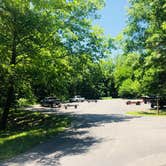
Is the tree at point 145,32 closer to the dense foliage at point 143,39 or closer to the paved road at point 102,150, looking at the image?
the dense foliage at point 143,39

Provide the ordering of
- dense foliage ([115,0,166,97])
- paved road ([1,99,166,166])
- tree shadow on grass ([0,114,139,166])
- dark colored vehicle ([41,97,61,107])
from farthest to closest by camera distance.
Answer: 1. dark colored vehicle ([41,97,61,107])
2. dense foliage ([115,0,166,97])
3. tree shadow on grass ([0,114,139,166])
4. paved road ([1,99,166,166])

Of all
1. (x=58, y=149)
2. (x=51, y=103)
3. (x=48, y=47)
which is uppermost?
(x=48, y=47)

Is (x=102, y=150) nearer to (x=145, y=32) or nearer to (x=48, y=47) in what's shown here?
(x=48, y=47)

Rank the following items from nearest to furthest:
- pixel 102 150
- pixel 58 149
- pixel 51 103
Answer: pixel 102 150 → pixel 58 149 → pixel 51 103

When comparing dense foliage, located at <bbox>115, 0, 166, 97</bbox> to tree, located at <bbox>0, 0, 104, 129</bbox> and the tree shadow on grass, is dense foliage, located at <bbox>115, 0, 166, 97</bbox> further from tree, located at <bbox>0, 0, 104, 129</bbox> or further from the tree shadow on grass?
the tree shadow on grass

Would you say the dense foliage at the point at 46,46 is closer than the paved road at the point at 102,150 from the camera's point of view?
No

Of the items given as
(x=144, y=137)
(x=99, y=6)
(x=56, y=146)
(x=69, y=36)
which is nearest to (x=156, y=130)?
(x=144, y=137)

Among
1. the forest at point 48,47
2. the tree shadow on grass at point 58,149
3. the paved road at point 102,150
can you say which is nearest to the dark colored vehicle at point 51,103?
the forest at point 48,47

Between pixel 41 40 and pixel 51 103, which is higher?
pixel 41 40

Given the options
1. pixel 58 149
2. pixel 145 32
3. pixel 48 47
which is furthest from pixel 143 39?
pixel 58 149

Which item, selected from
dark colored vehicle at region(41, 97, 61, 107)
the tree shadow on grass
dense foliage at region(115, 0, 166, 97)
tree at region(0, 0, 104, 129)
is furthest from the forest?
dark colored vehicle at region(41, 97, 61, 107)

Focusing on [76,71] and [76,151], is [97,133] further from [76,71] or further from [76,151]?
[76,71]

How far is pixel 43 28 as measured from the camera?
2378cm

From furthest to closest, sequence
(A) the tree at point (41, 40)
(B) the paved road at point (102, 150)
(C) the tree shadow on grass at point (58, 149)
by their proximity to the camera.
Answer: (A) the tree at point (41, 40) → (C) the tree shadow on grass at point (58, 149) → (B) the paved road at point (102, 150)
